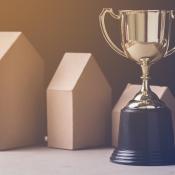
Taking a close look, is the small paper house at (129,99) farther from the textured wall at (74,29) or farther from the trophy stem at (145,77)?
the textured wall at (74,29)

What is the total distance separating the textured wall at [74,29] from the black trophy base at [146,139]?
42cm

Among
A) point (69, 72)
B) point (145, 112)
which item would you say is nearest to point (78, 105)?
point (69, 72)

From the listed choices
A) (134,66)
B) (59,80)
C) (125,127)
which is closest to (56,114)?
(59,80)

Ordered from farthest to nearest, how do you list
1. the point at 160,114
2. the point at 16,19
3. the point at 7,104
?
the point at 16,19, the point at 7,104, the point at 160,114

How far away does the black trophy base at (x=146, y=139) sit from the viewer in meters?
1.48

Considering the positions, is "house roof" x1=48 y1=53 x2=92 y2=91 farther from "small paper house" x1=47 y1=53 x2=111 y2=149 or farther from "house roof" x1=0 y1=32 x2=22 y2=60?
"house roof" x1=0 y1=32 x2=22 y2=60

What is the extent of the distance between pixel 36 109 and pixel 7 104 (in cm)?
10

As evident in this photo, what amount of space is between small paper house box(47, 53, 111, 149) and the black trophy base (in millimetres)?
152

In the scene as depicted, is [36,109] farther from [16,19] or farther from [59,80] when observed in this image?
[16,19]

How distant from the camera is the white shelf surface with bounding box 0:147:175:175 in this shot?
4.63 feet

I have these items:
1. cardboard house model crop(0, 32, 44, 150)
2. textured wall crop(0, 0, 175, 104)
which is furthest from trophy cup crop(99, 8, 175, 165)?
textured wall crop(0, 0, 175, 104)

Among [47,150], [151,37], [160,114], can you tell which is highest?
[151,37]

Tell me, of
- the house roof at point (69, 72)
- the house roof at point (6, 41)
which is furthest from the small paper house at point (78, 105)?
the house roof at point (6, 41)

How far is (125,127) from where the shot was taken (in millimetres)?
1521
